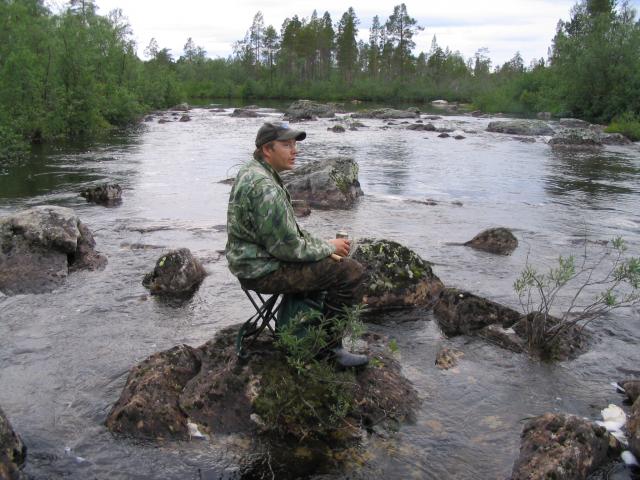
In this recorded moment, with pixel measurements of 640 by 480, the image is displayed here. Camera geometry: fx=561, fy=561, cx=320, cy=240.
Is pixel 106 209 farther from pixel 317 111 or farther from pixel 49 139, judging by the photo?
pixel 317 111

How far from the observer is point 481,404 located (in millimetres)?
6191

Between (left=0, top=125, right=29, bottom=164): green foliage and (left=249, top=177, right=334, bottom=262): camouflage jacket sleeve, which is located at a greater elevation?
(left=249, top=177, right=334, bottom=262): camouflage jacket sleeve

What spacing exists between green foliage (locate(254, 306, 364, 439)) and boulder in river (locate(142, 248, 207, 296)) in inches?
161

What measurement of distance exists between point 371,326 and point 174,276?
139 inches

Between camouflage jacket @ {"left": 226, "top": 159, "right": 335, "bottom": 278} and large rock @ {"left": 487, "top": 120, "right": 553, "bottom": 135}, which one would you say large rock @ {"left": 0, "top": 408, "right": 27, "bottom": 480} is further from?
large rock @ {"left": 487, "top": 120, "right": 553, "bottom": 135}

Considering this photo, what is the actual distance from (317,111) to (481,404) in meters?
56.7

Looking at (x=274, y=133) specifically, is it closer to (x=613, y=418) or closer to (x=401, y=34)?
(x=613, y=418)

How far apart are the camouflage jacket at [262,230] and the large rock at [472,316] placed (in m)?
3.48

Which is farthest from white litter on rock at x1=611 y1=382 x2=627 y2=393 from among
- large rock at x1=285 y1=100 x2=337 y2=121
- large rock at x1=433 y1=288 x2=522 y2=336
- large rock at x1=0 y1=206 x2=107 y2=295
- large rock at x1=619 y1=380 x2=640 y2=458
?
large rock at x1=285 y1=100 x2=337 y2=121

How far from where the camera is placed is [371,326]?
823 cm

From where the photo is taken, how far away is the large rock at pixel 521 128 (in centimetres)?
4275

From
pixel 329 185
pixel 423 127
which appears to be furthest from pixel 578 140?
pixel 329 185

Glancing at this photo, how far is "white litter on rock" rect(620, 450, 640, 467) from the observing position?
5172 mm

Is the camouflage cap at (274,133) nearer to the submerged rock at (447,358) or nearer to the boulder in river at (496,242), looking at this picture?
the submerged rock at (447,358)
